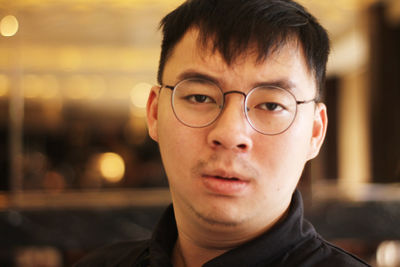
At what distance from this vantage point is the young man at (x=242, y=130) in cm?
92

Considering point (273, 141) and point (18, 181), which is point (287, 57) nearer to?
point (273, 141)

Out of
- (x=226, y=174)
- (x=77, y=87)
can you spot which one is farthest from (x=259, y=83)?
(x=77, y=87)

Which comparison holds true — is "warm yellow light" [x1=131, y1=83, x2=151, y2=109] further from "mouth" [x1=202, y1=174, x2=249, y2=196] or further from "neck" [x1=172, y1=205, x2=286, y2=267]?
"mouth" [x1=202, y1=174, x2=249, y2=196]

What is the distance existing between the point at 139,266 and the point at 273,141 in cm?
40

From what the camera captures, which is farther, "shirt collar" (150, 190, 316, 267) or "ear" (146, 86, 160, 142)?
"ear" (146, 86, 160, 142)

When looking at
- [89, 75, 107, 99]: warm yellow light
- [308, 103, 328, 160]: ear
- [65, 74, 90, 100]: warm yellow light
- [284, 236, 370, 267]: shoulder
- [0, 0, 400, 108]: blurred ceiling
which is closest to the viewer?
[284, 236, 370, 267]: shoulder

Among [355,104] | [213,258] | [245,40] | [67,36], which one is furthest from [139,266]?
[355,104]

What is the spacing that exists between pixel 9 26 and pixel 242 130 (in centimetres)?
443

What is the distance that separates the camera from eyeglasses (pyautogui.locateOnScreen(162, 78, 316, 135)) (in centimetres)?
94

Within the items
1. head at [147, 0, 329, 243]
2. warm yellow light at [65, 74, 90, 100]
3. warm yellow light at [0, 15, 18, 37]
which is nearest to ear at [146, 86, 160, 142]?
head at [147, 0, 329, 243]

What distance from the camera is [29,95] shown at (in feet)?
22.9

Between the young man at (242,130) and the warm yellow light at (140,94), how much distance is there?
6485 mm

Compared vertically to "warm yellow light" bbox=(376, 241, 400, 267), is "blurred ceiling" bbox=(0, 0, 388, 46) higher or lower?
higher

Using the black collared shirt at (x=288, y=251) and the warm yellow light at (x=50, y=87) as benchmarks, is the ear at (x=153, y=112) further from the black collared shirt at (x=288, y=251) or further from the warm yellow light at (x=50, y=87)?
the warm yellow light at (x=50, y=87)
